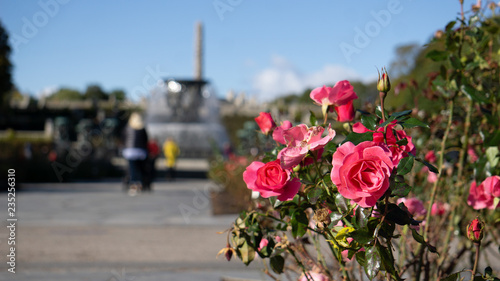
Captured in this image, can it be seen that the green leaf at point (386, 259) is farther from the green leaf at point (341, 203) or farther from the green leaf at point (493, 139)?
the green leaf at point (493, 139)

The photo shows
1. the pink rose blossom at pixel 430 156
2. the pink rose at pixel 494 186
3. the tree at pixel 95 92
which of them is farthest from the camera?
the tree at pixel 95 92

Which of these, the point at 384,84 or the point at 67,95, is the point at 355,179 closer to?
the point at 384,84

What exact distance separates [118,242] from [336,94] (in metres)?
4.38

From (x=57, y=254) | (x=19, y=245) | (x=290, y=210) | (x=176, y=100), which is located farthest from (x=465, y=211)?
(x=176, y=100)

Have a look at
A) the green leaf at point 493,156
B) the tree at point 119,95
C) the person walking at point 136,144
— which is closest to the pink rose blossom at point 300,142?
the green leaf at point 493,156

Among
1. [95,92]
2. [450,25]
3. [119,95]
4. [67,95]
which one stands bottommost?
[67,95]

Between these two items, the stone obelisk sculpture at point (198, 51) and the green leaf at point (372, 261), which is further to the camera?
the stone obelisk sculpture at point (198, 51)

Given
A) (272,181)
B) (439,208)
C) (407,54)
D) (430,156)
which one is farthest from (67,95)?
(272,181)

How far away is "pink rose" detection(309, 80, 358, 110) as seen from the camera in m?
1.69

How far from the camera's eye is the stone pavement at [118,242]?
3.92 metres

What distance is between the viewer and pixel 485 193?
7.09ft

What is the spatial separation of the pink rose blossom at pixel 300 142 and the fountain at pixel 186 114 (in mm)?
23739

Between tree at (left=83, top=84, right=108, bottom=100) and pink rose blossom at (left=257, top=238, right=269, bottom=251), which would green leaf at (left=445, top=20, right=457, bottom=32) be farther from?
tree at (left=83, top=84, right=108, bottom=100)

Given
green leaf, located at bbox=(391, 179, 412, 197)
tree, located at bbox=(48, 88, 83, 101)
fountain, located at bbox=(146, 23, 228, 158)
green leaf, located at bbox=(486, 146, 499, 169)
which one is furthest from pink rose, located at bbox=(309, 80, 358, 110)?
tree, located at bbox=(48, 88, 83, 101)
